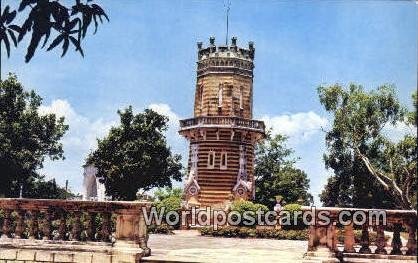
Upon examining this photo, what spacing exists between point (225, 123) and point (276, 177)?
15.9 m

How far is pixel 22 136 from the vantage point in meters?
44.9

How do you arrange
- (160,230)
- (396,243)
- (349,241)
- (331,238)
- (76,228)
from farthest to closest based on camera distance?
(160,230) → (76,228) → (349,241) → (331,238) → (396,243)

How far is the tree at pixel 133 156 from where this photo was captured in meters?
47.0

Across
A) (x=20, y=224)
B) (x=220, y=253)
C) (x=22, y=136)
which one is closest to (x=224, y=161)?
(x=22, y=136)

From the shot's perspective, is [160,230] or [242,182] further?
[242,182]

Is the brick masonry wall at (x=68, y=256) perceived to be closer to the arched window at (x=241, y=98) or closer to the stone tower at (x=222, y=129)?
the stone tower at (x=222, y=129)

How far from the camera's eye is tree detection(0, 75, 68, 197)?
4312 centimetres

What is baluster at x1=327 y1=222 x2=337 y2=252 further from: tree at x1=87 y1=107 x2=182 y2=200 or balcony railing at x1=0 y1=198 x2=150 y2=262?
tree at x1=87 y1=107 x2=182 y2=200

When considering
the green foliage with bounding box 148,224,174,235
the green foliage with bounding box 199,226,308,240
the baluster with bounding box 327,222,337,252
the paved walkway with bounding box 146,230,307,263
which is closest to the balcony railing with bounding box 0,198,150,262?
the paved walkway with bounding box 146,230,307,263

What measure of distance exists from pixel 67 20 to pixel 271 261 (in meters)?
7.64

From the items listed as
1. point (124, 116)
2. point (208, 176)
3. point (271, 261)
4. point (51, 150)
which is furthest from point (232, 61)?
point (271, 261)

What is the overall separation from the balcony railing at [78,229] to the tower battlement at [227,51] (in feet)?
106

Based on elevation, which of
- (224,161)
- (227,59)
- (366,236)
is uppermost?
(227,59)

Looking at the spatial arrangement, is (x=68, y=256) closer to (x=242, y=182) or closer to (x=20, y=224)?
(x=20, y=224)
